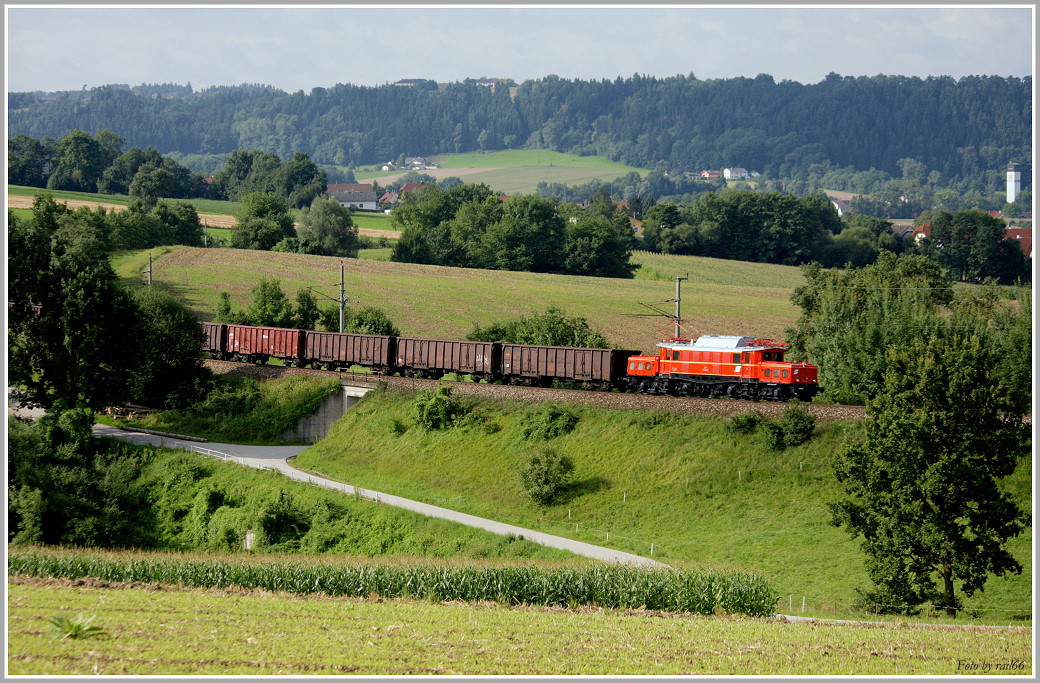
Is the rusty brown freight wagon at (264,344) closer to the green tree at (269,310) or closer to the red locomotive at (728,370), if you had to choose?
the green tree at (269,310)

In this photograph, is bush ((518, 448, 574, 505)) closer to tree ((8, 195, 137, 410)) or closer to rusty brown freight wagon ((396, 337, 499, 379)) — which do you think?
rusty brown freight wagon ((396, 337, 499, 379))

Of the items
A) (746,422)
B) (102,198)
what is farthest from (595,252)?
(102,198)

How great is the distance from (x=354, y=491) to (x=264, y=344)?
22.0m

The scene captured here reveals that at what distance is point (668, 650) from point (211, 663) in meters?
9.38

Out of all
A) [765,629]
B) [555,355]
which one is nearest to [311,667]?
[765,629]

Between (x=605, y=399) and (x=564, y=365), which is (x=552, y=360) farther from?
→ (x=605, y=399)

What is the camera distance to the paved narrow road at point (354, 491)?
36.1 meters

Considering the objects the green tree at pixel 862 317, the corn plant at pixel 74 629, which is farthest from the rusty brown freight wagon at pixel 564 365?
the corn plant at pixel 74 629

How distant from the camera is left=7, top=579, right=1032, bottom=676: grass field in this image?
20203 millimetres

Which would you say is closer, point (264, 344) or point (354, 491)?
point (354, 491)

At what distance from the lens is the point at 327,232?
115 meters

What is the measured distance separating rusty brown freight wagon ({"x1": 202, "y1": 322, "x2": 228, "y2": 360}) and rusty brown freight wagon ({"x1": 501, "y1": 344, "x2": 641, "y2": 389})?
21.2 meters

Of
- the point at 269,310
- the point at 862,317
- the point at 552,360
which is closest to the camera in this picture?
the point at 552,360

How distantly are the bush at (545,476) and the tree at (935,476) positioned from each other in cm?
1258
